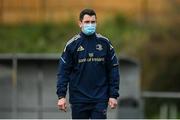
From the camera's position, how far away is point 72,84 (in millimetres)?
9617

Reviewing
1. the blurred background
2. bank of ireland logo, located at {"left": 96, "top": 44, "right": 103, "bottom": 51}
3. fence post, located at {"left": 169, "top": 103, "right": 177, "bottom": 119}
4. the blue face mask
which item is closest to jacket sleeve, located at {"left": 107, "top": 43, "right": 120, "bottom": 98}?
bank of ireland logo, located at {"left": 96, "top": 44, "right": 103, "bottom": 51}

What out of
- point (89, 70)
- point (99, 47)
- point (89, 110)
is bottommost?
point (89, 110)

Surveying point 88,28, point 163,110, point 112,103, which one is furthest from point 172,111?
point 88,28

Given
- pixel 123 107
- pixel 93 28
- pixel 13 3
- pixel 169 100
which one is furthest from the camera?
pixel 13 3

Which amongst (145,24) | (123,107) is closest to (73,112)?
(123,107)

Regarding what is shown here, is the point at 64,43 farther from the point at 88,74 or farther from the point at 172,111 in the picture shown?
the point at 88,74

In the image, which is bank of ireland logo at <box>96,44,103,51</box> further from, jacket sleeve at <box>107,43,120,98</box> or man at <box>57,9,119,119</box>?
jacket sleeve at <box>107,43,120,98</box>

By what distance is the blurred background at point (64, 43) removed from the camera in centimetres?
1661

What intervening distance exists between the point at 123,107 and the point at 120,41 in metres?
7.17

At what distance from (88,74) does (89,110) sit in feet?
1.44

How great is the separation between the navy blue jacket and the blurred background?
21.7 feet

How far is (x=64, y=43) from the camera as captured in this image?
75.9ft

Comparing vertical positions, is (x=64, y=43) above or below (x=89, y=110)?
above

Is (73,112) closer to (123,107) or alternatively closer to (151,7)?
(123,107)
